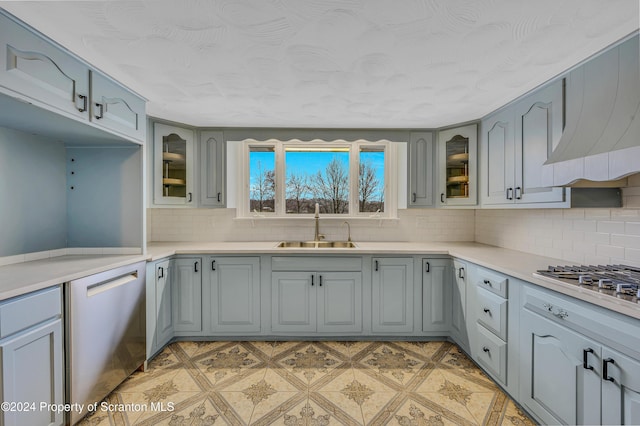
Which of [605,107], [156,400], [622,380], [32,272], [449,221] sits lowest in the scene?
[156,400]

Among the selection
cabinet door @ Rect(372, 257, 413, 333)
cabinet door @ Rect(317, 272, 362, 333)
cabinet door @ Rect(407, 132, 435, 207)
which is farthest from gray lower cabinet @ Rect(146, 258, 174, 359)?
cabinet door @ Rect(407, 132, 435, 207)

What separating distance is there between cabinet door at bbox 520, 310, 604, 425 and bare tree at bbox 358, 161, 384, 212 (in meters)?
1.93

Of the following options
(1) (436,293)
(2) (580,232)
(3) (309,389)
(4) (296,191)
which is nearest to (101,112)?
(4) (296,191)

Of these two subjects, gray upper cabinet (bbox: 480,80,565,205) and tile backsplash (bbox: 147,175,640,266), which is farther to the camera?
tile backsplash (bbox: 147,175,640,266)

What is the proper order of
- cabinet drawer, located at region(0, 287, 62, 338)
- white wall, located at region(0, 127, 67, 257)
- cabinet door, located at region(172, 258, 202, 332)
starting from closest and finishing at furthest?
cabinet drawer, located at region(0, 287, 62, 338) → white wall, located at region(0, 127, 67, 257) → cabinet door, located at region(172, 258, 202, 332)

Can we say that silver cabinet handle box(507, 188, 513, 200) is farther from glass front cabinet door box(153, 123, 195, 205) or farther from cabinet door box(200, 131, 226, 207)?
glass front cabinet door box(153, 123, 195, 205)

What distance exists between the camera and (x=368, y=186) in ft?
10.9

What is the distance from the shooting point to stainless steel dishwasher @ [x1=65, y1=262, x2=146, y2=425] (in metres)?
1.55

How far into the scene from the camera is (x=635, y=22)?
50.8 inches

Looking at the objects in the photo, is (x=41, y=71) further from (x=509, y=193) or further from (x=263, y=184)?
(x=509, y=193)

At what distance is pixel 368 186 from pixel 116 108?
2.49 m

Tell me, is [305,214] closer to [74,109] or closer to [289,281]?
[289,281]

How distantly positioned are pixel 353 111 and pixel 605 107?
1598 mm

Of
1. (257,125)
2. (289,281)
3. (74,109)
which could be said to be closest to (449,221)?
(289,281)
